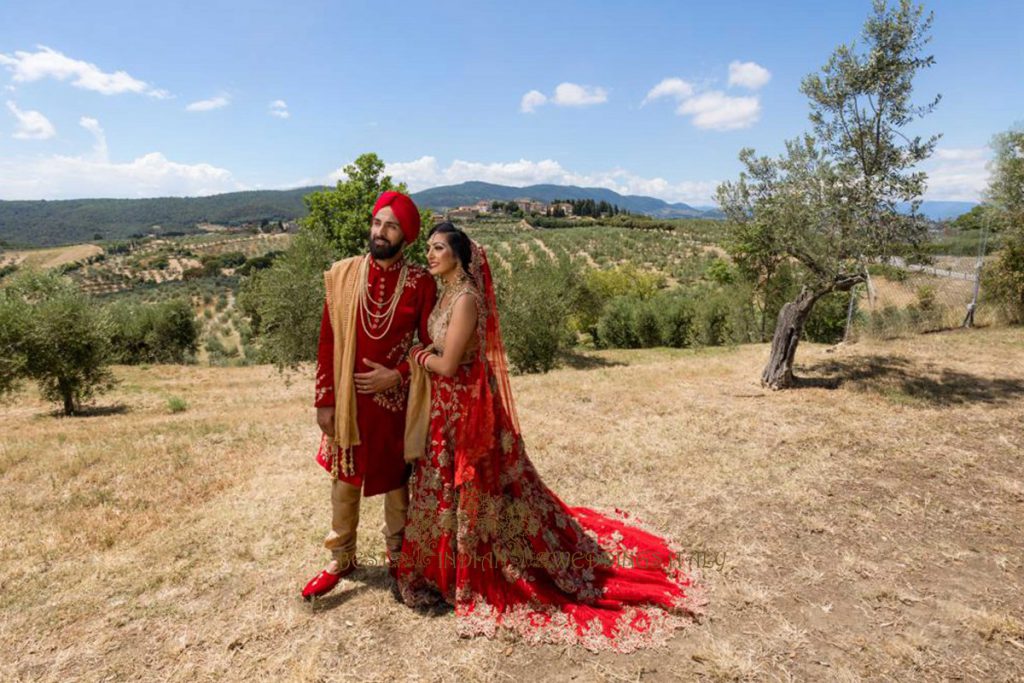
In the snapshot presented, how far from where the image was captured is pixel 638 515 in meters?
4.93

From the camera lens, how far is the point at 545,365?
17875 mm

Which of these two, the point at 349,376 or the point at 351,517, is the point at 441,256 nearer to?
the point at 349,376

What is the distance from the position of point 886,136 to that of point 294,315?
15.8 metres

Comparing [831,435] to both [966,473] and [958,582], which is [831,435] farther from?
[958,582]

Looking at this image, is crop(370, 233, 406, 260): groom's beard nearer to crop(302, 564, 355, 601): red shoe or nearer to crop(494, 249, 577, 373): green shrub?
crop(302, 564, 355, 601): red shoe

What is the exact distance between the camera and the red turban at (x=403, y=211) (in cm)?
324

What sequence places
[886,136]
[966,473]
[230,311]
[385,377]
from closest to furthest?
[385,377] < [966,473] < [886,136] < [230,311]

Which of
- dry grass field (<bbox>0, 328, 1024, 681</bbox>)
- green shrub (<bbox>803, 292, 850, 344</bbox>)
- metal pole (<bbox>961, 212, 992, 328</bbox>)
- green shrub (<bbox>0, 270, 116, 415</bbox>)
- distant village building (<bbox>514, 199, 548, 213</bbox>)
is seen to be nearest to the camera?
dry grass field (<bbox>0, 328, 1024, 681</bbox>)

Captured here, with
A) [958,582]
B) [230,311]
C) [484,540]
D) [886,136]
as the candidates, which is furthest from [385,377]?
[230,311]

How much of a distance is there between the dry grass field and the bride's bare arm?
169 cm

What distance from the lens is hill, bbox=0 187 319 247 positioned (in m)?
107

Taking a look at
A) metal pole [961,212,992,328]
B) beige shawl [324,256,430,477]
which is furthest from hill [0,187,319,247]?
Result: beige shawl [324,256,430,477]

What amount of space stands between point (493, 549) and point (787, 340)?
8184mm

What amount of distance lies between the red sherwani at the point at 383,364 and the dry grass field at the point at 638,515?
1005 millimetres
